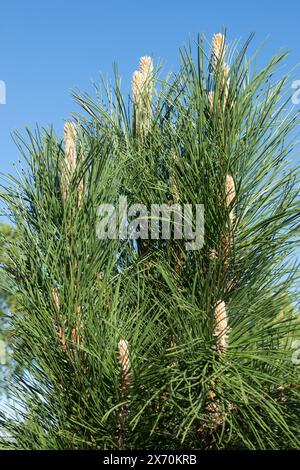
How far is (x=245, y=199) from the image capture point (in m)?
1.73

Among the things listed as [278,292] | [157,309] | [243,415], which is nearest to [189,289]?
[157,309]

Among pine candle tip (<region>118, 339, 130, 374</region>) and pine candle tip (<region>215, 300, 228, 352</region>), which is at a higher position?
pine candle tip (<region>215, 300, 228, 352</region>)

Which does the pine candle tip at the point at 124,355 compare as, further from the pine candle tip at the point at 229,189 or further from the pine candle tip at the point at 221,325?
the pine candle tip at the point at 229,189

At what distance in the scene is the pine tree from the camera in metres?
1.51

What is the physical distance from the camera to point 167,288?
1.70m

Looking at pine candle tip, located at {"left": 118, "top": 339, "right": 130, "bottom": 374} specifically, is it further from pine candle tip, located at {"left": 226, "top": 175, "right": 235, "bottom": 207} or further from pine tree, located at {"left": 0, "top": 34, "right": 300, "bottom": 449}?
pine candle tip, located at {"left": 226, "top": 175, "right": 235, "bottom": 207}

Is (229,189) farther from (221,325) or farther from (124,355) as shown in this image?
(124,355)

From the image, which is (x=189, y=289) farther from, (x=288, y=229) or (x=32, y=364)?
(x=32, y=364)

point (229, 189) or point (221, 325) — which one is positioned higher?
point (229, 189)

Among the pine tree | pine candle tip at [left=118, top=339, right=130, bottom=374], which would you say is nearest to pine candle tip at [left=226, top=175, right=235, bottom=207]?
the pine tree

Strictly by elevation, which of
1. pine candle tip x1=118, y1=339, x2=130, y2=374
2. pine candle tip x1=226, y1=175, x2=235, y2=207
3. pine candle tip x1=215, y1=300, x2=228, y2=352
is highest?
→ pine candle tip x1=226, y1=175, x2=235, y2=207

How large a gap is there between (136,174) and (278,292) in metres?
0.47

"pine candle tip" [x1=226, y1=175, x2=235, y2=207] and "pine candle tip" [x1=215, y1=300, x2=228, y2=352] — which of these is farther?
"pine candle tip" [x1=226, y1=175, x2=235, y2=207]

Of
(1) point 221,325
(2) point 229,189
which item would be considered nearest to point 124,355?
(1) point 221,325
